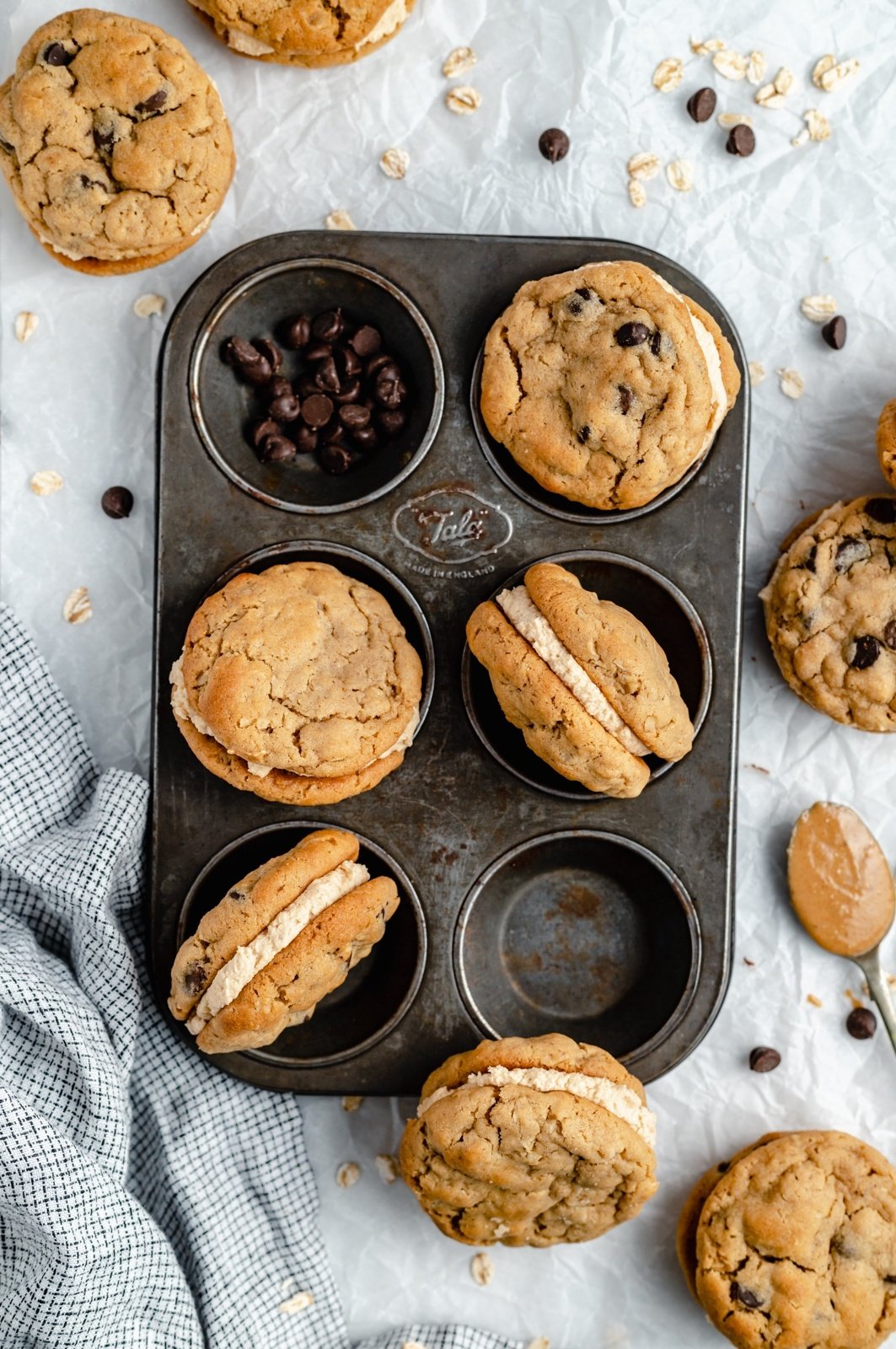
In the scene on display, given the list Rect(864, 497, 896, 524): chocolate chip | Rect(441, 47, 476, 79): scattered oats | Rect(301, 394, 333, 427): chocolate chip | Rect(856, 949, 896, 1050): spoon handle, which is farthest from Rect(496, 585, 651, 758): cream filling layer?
Rect(441, 47, 476, 79): scattered oats

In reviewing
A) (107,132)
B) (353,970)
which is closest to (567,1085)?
(353,970)

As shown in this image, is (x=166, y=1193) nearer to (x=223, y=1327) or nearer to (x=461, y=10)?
(x=223, y=1327)

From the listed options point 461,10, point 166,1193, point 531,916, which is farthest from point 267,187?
point 166,1193

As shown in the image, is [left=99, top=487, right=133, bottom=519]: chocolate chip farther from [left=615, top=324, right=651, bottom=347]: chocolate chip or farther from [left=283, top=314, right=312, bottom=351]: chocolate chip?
[left=615, top=324, right=651, bottom=347]: chocolate chip

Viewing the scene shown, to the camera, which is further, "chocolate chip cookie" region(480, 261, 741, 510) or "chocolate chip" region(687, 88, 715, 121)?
"chocolate chip" region(687, 88, 715, 121)

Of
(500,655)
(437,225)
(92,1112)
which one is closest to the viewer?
(500,655)

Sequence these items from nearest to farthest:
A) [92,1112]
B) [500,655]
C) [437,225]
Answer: [500,655] < [92,1112] < [437,225]

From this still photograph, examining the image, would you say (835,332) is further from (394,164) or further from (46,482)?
(46,482)
